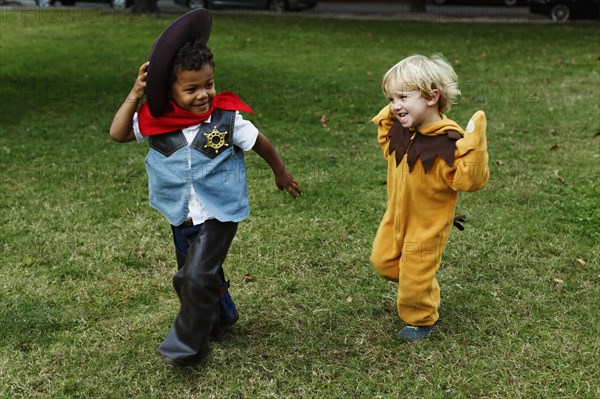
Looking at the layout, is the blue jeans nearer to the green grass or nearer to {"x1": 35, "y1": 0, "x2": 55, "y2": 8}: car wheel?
the green grass

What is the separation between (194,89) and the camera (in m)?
3.29

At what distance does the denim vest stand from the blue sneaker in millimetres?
1150

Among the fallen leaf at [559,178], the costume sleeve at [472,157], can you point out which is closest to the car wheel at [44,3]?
the fallen leaf at [559,178]

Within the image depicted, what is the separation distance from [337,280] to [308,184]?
184cm

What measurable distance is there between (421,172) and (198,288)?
1.23 m

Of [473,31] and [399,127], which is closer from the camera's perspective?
[399,127]

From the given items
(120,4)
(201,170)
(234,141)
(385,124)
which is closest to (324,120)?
(385,124)

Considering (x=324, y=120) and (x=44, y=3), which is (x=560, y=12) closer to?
(x=324, y=120)

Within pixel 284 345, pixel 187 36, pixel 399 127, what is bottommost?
pixel 284 345

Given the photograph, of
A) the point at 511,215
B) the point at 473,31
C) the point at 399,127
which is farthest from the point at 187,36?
the point at 473,31

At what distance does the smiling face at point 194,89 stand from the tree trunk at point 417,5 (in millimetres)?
17444

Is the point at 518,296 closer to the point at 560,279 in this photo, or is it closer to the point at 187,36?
the point at 560,279

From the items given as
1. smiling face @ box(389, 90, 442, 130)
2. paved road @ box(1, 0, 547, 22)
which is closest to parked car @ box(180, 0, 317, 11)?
paved road @ box(1, 0, 547, 22)

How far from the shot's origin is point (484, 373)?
3600 millimetres
